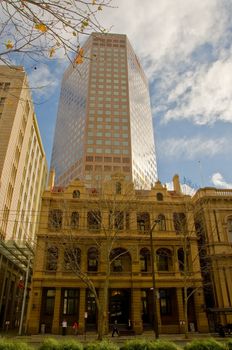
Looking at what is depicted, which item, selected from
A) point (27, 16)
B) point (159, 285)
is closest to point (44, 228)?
point (159, 285)

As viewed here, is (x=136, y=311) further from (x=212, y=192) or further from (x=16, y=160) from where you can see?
(x=16, y=160)

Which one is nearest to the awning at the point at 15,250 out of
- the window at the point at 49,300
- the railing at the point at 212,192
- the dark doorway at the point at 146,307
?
the window at the point at 49,300

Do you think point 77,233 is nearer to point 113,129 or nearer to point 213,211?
point 213,211

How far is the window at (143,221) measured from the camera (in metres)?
33.6

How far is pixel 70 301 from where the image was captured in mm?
29656

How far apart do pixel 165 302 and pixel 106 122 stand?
73.8 meters

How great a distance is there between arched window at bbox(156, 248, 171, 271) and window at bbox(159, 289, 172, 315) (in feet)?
7.98

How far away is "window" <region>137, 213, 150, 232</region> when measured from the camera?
33625mm

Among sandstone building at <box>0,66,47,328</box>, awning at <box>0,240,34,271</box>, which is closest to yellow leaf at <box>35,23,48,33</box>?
sandstone building at <box>0,66,47,328</box>

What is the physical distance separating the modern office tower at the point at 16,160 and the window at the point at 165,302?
16.1 metres

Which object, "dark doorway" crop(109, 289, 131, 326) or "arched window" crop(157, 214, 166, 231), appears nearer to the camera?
"dark doorway" crop(109, 289, 131, 326)

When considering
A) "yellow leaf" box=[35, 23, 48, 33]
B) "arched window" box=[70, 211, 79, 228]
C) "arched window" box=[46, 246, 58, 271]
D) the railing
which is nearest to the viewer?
"yellow leaf" box=[35, 23, 48, 33]

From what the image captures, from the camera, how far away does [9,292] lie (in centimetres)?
4069

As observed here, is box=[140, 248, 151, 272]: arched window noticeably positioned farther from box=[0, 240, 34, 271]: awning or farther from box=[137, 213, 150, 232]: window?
box=[0, 240, 34, 271]: awning
